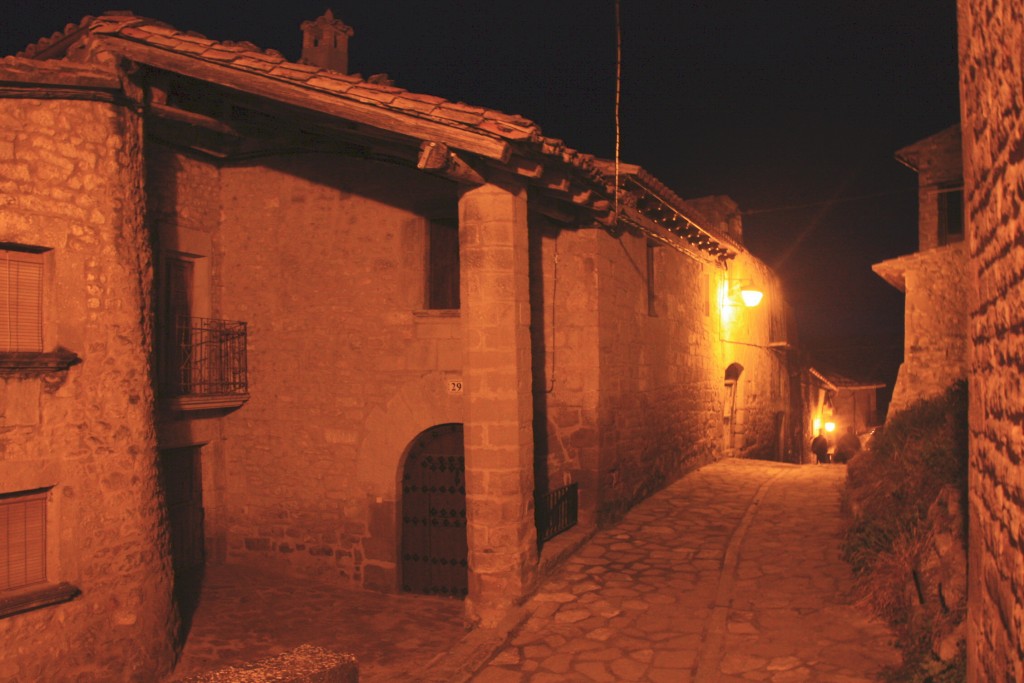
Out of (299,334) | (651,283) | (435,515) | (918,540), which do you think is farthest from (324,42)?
(918,540)

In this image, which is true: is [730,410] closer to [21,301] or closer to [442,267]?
[442,267]

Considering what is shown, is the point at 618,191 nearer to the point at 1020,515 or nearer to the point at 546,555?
the point at 546,555

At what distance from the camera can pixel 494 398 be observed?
6859 mm

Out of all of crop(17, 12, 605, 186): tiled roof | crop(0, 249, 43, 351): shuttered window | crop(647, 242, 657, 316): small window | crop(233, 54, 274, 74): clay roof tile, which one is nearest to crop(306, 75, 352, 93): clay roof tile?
crop(17, 12, 605, 186): tiled roof

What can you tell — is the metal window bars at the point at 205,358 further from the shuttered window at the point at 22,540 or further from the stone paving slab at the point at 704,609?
the stone paving slab at the point at 704,609

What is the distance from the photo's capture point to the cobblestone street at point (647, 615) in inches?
216

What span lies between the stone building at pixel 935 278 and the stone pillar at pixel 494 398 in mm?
7753

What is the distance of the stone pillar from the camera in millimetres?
6730

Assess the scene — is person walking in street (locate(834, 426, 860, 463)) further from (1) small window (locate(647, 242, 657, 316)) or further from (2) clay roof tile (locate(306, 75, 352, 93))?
(2) clay roof tile (locate(306, 75, 352, 93))

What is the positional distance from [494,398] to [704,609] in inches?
105

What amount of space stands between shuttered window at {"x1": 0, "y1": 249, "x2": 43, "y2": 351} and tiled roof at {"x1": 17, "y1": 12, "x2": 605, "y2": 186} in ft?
8.50

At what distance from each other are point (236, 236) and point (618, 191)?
5.25m

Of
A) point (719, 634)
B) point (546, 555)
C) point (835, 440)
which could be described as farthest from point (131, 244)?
point (835, 440)

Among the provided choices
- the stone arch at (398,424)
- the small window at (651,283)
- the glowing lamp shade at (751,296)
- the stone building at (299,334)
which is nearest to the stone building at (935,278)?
the glowing lamp shade at (751,296)
